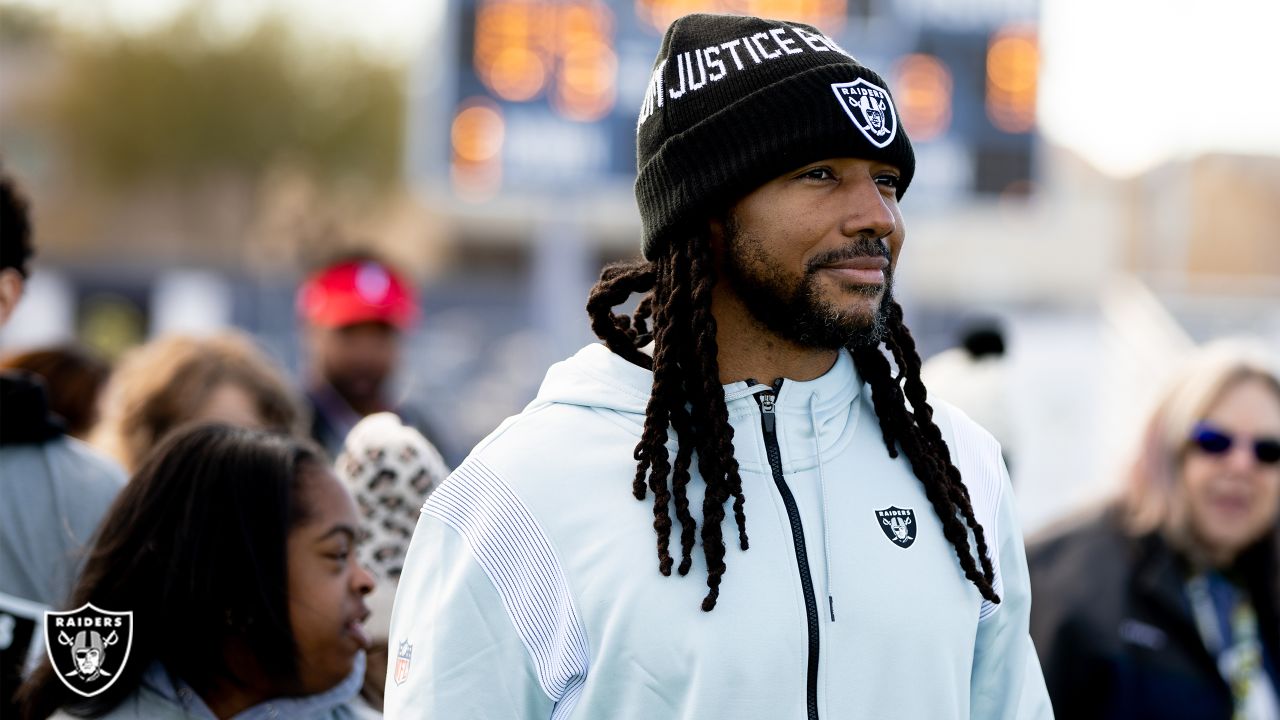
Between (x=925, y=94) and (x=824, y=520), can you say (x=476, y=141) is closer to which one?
(x=925, y=94)

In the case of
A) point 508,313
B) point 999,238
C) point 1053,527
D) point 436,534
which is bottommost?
point 999,238

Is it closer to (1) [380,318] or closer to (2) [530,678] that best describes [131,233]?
(1) [380,318]

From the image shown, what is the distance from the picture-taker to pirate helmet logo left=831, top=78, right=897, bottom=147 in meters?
2.07

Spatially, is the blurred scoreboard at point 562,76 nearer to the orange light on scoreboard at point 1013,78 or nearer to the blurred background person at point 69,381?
the orange light on scoreboard at point 1013,78

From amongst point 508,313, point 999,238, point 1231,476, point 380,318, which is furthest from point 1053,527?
point 999,238

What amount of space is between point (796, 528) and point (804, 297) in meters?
0.32

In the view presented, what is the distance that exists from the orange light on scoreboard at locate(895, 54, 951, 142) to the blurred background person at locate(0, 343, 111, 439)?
7.14 m

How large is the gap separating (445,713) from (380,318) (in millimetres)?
3197

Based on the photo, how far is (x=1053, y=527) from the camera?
4180 millimetres

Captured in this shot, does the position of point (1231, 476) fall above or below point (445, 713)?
below

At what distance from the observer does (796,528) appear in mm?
1983

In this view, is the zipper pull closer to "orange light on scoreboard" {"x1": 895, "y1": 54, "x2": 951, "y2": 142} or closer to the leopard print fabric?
the leopard print fabric

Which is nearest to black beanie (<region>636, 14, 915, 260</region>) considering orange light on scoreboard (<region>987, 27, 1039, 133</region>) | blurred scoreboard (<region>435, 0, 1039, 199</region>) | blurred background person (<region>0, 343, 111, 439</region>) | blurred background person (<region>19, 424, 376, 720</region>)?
blurred background person (<region>19, 424, 376, 720</region>)

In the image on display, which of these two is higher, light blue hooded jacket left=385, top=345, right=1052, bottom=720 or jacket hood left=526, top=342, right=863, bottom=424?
jacket hood left=526, top=342, right=863, bottom=424
